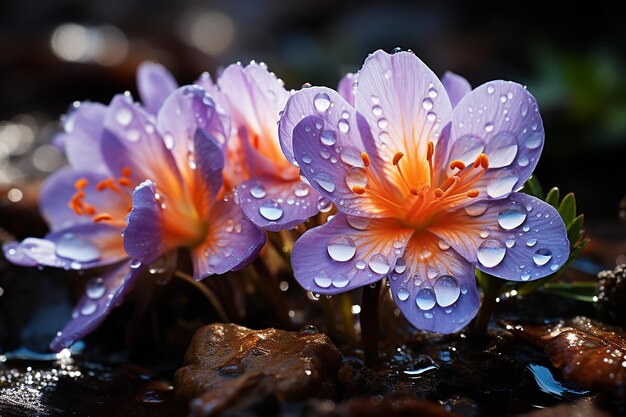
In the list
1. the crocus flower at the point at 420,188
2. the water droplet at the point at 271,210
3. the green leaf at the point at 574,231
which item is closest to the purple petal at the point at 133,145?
the water droplet at the point at 271,210

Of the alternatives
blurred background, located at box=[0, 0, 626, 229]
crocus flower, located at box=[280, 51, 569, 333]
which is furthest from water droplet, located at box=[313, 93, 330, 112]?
blurred background, located at box=[0, 0, 626, 229]

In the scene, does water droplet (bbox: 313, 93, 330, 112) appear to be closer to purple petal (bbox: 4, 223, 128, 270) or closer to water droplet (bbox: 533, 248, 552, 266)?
water droplet (bbox: 533, 248, 552, 266)

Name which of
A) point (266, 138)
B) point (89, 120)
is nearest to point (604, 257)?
point (266, 138)

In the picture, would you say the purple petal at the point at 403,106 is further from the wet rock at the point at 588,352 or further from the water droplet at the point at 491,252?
the wet rock at the point at 588,352

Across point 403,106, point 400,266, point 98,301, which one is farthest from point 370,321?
point 98,301

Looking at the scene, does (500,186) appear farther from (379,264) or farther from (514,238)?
(379,264)

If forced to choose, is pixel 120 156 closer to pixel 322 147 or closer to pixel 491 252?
pixel 322 147
